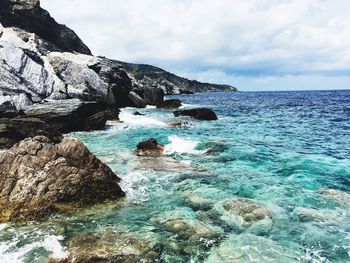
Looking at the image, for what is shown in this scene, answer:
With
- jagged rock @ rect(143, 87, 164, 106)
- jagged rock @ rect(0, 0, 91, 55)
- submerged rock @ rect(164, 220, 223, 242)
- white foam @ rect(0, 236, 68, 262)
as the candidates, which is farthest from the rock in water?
jagged rock @ rect(0, 0, 91, 55)

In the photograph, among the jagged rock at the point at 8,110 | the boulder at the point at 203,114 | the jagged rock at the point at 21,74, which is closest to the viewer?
the jagged rock at the point at 8,110

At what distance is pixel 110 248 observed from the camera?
10227mm

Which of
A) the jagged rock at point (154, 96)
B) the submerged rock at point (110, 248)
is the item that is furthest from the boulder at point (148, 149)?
the jagged rock at point (154, 96)

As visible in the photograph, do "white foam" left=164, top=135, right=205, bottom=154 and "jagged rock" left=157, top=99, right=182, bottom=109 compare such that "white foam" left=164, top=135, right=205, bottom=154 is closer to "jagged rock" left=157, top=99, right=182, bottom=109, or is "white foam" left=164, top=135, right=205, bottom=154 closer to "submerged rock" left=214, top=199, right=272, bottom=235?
"submerged rock" left=214, top=199, right=272, bottom=235

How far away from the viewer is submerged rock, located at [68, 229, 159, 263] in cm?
972

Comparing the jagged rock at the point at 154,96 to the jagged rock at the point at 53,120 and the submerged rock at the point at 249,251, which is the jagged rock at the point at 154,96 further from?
the submerged rock at the point at 249,251

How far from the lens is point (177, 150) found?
24.8 m

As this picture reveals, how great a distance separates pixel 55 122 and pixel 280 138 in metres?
19.4

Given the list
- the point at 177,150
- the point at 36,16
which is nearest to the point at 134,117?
the point at 177,150

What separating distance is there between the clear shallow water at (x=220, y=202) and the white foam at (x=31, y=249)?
0.09 feet

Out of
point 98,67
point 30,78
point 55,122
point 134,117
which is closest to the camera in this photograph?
point 55,122

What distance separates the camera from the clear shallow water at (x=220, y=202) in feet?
34.6

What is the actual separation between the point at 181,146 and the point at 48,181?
13173 mm

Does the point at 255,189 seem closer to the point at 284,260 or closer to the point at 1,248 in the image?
the point at 284,260
